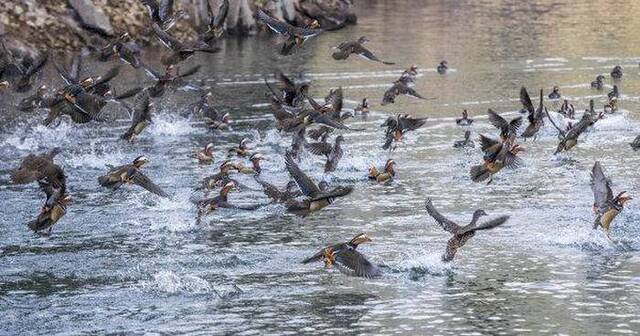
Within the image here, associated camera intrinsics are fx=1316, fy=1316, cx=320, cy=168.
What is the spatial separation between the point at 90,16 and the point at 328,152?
29267 mm

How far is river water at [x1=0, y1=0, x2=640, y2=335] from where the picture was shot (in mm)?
19938

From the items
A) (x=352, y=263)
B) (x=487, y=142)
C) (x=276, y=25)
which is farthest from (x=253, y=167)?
(x=352, y=263)

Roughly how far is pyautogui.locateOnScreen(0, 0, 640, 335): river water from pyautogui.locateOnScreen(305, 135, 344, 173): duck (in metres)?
0.29

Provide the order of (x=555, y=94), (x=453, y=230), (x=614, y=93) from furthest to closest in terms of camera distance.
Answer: (x=555, y=94) → (x=614, y=93) → (x=453, y=230)

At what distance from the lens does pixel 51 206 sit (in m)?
24.1

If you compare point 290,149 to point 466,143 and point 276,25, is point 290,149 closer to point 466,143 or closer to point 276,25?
point 466,143

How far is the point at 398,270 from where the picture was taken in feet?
73.9

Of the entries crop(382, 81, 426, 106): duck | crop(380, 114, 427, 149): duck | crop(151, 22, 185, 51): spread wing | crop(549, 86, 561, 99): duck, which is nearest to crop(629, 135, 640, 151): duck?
crop(380, 114, 427, 149): duck

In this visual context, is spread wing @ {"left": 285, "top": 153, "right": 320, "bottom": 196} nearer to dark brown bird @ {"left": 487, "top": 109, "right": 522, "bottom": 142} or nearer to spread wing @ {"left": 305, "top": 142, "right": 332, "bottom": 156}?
dark brown bird @ {"left": 487, "top": 109, "right": 522, "bottom": 142}

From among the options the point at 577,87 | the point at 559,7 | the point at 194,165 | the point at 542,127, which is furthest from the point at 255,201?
the point at 559,7

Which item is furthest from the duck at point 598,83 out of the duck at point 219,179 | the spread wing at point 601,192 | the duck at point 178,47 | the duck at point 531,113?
the spread wing at point 601,192

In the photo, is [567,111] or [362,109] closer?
[567,111]

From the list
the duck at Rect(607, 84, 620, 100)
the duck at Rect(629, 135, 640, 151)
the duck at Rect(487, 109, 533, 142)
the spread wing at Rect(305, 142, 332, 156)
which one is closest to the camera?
the duck at Rect(487, 109, 533, 142)

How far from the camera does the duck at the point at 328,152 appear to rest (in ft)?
102
